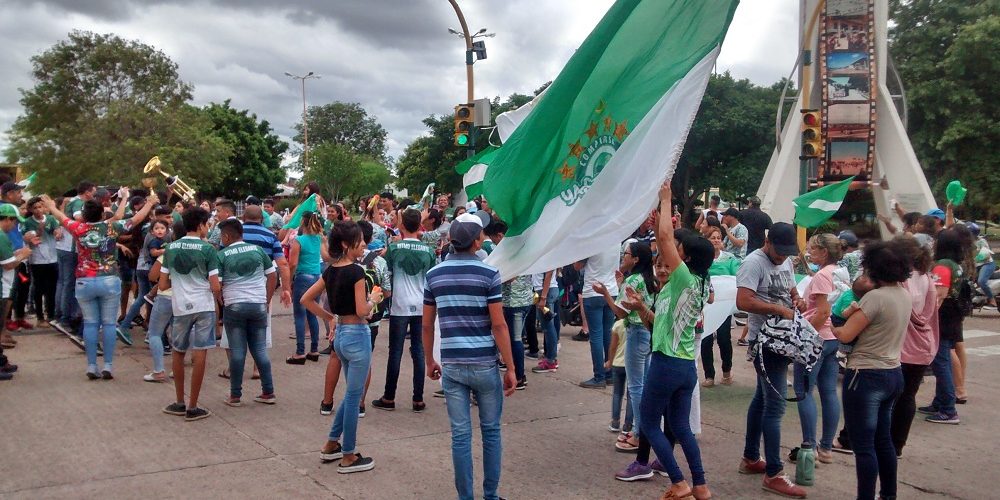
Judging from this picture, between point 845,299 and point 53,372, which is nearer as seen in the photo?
point 845,299

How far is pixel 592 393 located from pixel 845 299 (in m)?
2.77

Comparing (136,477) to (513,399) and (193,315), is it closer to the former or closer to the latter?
(193,315)

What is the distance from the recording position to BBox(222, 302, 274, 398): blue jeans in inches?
275

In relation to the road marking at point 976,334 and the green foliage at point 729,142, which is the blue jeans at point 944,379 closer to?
the road marking at point 976,334

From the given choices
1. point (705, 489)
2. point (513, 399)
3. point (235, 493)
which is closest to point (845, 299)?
point (705, 489)

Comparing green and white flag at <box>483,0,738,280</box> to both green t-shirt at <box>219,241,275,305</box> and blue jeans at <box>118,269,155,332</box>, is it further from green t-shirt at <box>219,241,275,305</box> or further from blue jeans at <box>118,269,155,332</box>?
blue jeans at <box>118,269,155,332</box>

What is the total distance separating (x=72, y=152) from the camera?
39312mm

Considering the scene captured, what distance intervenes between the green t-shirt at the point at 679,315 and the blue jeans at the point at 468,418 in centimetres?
107

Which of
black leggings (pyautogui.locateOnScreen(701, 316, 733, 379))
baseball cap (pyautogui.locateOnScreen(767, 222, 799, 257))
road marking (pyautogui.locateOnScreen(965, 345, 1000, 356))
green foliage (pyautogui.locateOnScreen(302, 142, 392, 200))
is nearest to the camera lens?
baseball cap (pyautogui.locateOnScreen(767, 222, 799, 257))

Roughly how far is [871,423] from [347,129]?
316 feet

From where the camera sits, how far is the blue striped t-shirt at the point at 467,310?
15.2ft

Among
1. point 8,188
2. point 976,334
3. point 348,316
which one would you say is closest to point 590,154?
point 348,316

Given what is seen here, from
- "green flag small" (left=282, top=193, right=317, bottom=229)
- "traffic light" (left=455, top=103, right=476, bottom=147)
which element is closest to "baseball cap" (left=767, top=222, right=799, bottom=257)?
"green flag small" (left=282, top=193, right=317, bottom=229)

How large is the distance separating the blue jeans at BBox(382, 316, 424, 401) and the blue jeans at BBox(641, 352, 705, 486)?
2.86 m
